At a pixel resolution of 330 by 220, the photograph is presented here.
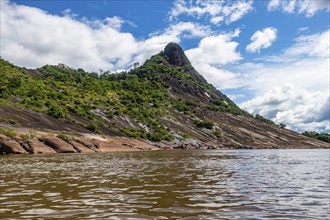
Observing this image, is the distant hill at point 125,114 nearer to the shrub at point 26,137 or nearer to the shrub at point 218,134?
the shrub at point 218,134

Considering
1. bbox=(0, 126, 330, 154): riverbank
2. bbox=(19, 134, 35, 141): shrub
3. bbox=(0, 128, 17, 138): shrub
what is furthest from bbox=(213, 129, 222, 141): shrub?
bbox=(0, 128, 17, 138): shrub

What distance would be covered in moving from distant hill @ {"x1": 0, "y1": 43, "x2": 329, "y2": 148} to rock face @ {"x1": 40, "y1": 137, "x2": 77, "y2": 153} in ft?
30.6

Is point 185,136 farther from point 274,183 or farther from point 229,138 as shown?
point 274,183

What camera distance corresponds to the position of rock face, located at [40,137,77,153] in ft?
191

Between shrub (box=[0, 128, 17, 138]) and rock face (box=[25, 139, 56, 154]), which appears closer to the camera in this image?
rock face (box=[25, 139, 56, 154])

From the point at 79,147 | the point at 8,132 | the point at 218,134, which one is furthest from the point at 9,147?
the point at 218,134

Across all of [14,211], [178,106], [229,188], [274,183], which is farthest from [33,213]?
[178,106]

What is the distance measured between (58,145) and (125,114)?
67.5 m

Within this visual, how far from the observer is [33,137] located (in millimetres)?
58062

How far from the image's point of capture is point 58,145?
58.7 m

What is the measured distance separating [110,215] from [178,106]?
161 metres

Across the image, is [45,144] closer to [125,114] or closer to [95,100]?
[125,114]

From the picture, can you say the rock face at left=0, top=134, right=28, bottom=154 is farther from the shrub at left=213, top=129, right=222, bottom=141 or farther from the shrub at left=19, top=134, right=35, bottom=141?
the shrub at left=213, top=129, right=222, bottom=141

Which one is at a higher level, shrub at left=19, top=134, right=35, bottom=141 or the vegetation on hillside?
the vegetation on hillside
